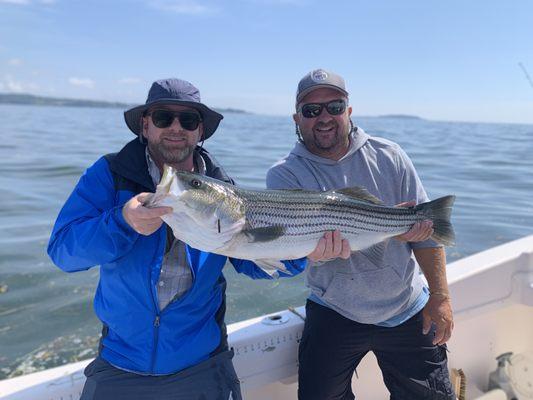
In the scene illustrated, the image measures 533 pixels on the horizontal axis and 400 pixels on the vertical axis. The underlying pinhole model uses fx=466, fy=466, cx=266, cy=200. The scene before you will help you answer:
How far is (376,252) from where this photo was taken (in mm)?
3361

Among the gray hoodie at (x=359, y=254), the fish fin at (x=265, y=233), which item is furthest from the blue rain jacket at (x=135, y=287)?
the gray hoodie at (x=359, y=254)

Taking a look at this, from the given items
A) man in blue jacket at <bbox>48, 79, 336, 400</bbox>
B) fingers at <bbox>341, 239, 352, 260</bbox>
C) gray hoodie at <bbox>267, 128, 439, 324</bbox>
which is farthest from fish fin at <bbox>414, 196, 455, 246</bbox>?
man in blue jacket at <bbox>48, 79, 336, 400</bbox>

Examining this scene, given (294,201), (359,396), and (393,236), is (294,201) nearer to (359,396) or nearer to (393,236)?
(393,236)

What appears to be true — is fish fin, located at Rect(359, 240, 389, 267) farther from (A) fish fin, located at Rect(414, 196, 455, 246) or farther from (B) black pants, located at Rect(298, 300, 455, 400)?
(B) black pants, located at Rect(298, 300, 455, 400)

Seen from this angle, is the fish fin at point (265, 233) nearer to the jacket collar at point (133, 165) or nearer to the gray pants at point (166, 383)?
the jacket collar at point (133, 165)

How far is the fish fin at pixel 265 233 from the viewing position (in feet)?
9.07

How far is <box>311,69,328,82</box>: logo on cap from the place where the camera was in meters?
3.64

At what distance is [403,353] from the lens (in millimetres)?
3426

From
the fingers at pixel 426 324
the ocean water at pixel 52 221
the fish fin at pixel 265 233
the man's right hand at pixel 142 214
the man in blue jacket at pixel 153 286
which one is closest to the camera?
the man's right hand at pixel 142 214

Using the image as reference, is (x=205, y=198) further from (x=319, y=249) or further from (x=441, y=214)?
(x=441, y=214)

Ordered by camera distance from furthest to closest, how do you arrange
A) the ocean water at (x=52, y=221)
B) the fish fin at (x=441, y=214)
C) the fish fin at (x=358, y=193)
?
the ocean water at (x=52, y=221), the fish fin at (x=441, y=214), the fish fin at (x=358, y=193)

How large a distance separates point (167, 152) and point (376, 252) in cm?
164

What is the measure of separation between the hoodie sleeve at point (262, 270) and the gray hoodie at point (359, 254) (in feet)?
1.14

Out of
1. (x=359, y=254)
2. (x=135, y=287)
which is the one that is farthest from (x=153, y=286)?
(x=359, y=254)
